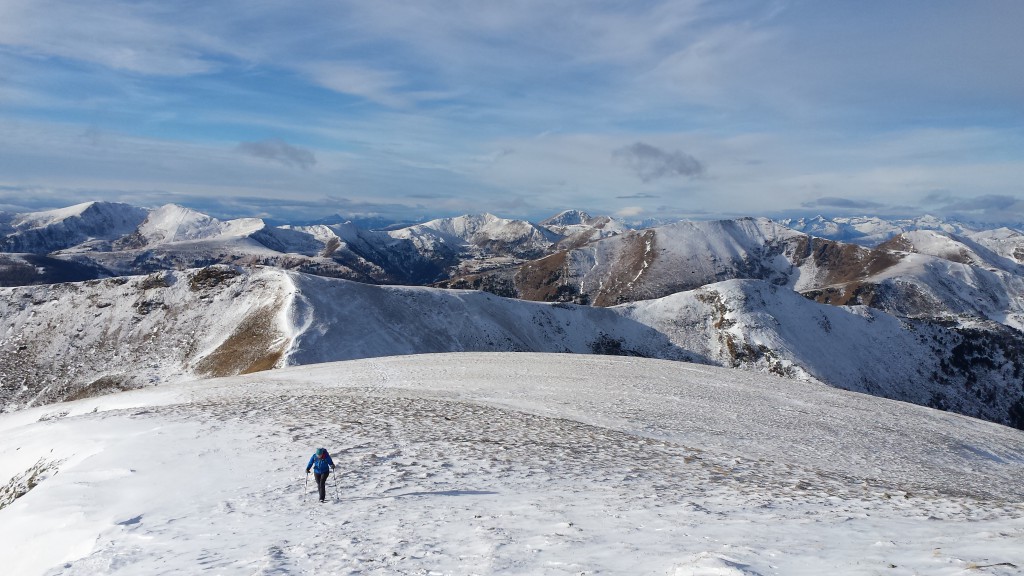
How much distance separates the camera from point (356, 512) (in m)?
12.9

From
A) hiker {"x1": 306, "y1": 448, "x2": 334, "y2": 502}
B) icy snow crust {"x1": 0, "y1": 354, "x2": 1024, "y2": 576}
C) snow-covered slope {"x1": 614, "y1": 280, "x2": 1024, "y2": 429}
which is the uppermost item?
hiker {"x1": 306, "y1": 448, "x2": 334, "y2": 502}

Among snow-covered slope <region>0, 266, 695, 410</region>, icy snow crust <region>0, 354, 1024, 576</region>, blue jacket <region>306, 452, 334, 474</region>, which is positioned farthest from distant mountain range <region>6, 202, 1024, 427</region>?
blue jacket <region>306, 452, 334, 474</region>

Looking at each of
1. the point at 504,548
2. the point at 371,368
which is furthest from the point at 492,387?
the point at 504,548

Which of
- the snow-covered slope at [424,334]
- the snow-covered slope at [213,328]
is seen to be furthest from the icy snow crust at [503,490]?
the snow-covered slope at [424,334]

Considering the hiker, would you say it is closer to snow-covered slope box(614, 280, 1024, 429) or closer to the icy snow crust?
the icy snow crust

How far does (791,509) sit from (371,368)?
32232 millimetres

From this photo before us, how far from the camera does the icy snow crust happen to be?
400 inches

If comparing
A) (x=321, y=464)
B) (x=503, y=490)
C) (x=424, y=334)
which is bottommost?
(x=424, y=334)

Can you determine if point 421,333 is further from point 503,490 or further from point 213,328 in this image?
point 503,490

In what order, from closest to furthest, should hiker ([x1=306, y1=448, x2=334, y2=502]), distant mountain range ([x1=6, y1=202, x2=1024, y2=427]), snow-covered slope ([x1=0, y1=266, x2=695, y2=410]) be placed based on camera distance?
1. hiker ([x1=306, y1=448, x2=334, y2=502])
2. snow-covered slope ([x1=0, y1=266, x2=695, y2=410])
3. distant mountain range ([x1=6, y1=202, x2=1024, y2=427])

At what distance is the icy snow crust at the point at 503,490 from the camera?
33.3 feet

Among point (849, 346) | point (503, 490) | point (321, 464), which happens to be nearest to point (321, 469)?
point (321, 464)

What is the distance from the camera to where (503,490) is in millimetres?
14742

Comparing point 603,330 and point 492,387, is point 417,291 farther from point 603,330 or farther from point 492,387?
point 492,387
